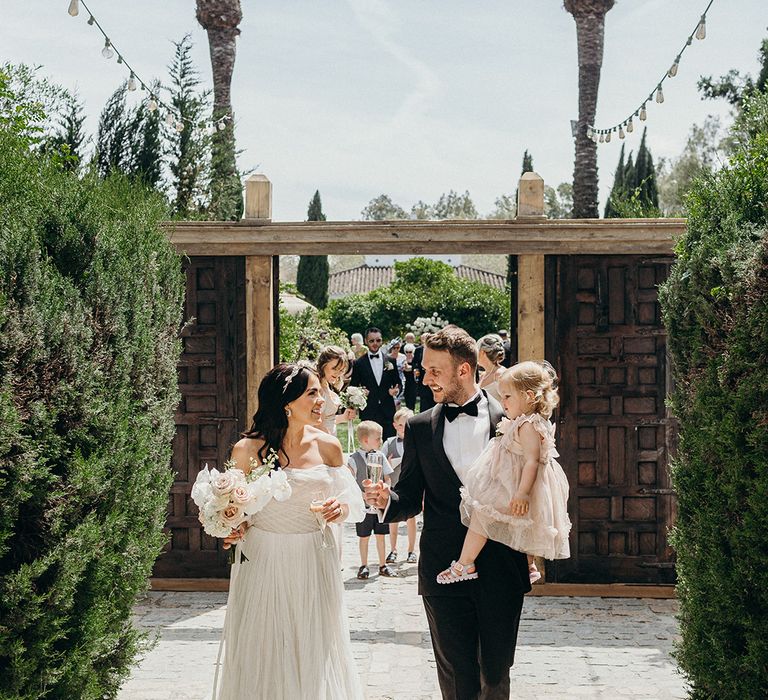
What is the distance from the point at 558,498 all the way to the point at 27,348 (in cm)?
256

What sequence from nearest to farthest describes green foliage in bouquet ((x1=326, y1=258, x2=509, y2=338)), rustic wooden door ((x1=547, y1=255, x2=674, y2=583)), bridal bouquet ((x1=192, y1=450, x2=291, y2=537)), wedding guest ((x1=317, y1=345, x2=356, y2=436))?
bridal bouquet ((x1=192, y1=450, x2=291, y2=537)) < wedding guest ((x1=317, y1=345, x2=356, y2=436)) < rustic wooden door ((x1=547, y1=255, x2=674, y2=583)) < green foliage in bouquet ((x1=326, y1=258, x2=509, y2=338))

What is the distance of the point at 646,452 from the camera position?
27.8 feet

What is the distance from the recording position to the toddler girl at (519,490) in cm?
439

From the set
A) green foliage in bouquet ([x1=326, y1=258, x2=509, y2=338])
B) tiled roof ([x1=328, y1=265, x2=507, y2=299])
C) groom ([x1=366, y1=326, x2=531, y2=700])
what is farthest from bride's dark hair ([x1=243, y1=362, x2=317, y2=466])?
tiled roof ([x1=328, y1=265, x2=507, y2=299])

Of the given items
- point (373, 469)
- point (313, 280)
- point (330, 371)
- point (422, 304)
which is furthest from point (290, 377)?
point (313, 280)

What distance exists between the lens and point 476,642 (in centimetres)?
462

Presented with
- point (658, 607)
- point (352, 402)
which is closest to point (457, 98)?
point (352, 402)

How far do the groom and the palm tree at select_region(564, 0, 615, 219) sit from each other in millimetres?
16597

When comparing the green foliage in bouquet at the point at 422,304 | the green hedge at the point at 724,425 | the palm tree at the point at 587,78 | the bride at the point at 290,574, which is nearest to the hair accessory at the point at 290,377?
the bride at the point at 290,574

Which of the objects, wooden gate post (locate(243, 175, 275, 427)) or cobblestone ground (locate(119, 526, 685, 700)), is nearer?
cobblestone ground (locate(119, 526, 685, 700))

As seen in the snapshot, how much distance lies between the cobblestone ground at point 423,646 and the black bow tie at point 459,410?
220 cm

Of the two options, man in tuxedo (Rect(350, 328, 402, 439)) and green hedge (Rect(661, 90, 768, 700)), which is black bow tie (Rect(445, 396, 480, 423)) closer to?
green hedge (Rect(661, 90, 768, 700))

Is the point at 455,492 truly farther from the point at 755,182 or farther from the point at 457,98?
the point at 457,98

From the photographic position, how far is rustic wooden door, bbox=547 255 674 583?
333 inches
